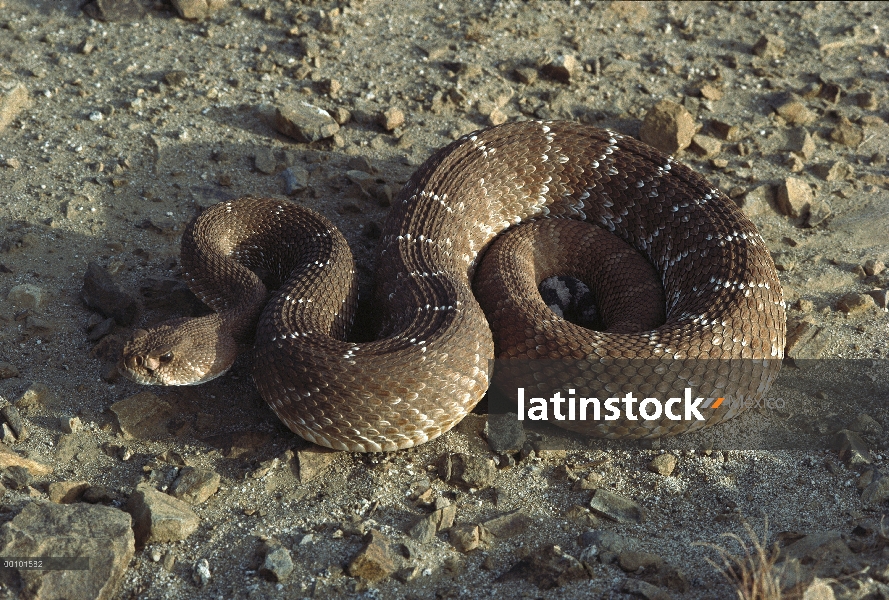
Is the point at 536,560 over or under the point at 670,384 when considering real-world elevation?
under

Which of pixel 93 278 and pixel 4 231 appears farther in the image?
pixel 4 231

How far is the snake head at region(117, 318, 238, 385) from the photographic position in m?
5.91

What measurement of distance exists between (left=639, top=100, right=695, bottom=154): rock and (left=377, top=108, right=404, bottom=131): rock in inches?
110

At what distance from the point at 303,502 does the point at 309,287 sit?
71.9 inches

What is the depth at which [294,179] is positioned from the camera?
327 inches

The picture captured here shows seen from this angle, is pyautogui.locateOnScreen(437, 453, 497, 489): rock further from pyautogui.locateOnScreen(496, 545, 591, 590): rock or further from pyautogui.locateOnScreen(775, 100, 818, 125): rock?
pyautogui.locateOnScreen(775, 100, 818, 125): rock

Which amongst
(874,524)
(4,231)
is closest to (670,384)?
(874,524)

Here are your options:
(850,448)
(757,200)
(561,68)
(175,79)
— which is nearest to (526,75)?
(561,68)

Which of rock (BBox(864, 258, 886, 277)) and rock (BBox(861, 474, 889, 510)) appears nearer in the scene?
rock (BBox(861, 474, 889, 510))

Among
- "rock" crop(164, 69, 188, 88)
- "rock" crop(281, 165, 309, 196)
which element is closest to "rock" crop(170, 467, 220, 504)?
"rock" crop(281, 165, 309, 196)

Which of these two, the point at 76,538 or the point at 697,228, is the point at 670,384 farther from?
the point at 76,538

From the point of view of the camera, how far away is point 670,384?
6.07 metres

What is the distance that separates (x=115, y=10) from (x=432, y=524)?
8037 mm

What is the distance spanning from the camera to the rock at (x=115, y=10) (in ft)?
32.5
